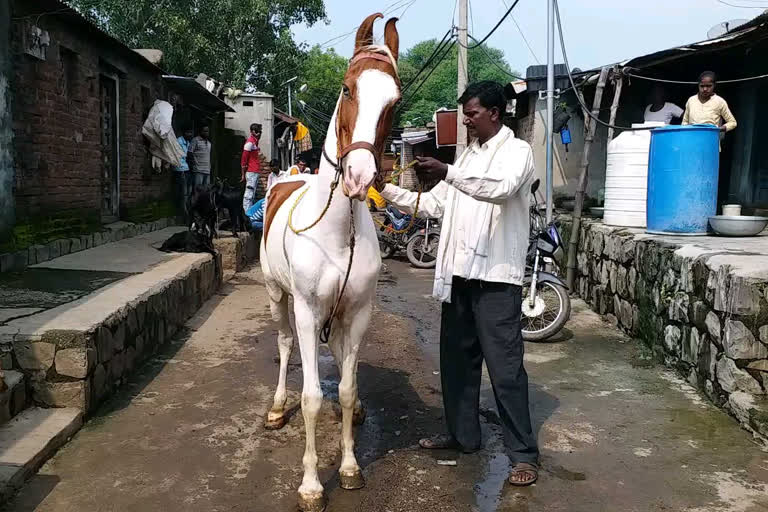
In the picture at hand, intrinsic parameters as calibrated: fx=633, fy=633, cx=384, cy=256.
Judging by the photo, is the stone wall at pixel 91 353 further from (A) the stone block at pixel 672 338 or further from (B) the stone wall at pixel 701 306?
(A) the stone block at pixel 672 338

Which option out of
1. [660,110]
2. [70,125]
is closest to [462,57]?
[660,110]

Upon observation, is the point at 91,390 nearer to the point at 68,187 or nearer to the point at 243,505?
the point at 243,505

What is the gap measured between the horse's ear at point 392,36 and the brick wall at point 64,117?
510cm

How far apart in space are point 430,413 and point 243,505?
165 centimetres

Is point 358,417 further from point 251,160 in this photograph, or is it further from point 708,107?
point 251,160

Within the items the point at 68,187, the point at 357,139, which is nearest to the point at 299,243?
the point at 357,139

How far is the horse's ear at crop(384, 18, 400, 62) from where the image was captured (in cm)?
306

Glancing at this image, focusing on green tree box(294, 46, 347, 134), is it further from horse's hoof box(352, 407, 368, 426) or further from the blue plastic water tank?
horse's hoof box(352, 407, 368, 426)

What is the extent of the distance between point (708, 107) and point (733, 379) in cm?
469

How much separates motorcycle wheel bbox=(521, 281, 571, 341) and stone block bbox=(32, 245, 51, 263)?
504cm

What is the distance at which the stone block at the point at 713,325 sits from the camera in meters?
4.45

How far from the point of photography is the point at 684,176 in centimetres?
614

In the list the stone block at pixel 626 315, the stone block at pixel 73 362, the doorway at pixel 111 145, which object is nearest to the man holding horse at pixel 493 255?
the stone block at pixel 73 362

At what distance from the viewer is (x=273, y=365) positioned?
18.0 feet
